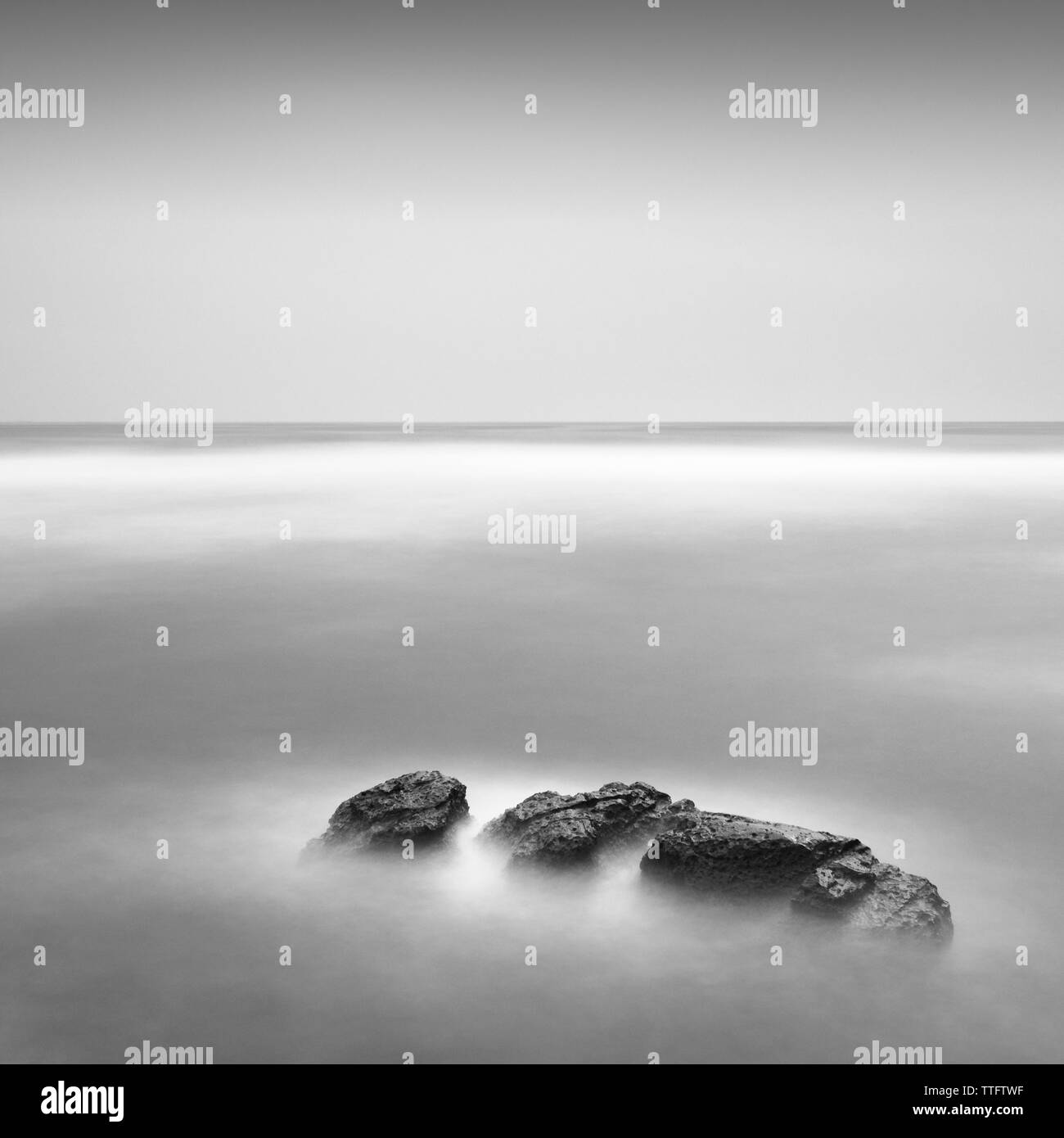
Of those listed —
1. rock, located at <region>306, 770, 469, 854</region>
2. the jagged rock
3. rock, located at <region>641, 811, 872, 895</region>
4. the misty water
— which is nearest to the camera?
the misty water

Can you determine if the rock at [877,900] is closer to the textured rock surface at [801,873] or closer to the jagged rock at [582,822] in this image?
the textured rock surface at [801,873]

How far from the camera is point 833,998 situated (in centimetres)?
382

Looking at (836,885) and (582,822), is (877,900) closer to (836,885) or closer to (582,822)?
(836,885)

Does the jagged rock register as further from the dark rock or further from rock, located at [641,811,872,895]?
the dark rock

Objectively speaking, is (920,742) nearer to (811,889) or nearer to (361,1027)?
(811,889)

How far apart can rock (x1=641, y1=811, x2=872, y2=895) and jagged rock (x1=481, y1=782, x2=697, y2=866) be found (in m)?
0.16

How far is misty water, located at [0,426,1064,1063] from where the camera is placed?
148 inches

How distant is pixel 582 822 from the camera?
482 centimetres

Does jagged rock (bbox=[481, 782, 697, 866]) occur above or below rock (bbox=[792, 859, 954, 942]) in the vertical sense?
above

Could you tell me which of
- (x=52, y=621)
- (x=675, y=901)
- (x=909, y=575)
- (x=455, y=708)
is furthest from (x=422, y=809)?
(x=909, y=575)

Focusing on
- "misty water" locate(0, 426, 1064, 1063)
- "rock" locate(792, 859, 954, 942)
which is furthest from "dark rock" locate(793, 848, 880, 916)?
"misty water" locate(0, 426, 1064, 1063)

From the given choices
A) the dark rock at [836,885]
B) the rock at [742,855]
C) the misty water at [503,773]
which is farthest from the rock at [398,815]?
the dark rock at [836,885]

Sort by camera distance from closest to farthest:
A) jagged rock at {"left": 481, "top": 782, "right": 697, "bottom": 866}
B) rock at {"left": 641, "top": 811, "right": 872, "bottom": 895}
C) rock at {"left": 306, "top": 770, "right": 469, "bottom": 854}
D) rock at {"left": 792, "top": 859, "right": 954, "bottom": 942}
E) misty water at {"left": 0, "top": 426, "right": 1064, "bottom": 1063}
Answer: misty water at {"left": 0, "top": 426, "right": 1064, "bottom": 1063}, rock at {"left": 792, "top": 859, "right": 954, "bottom": 942}, rock at {"left": 641, "top": 811, "right": 872, "bottom": 895}, jagged rock at {"left": 481, "top": 782, "right": 697, "bottom": 866}, rock at {"left": 306, "top": 770, "right": 469, "bottom": 854}

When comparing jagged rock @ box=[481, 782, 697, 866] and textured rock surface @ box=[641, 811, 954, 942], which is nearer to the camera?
textured rock surface @ box=[641, 811, 954, 942]
